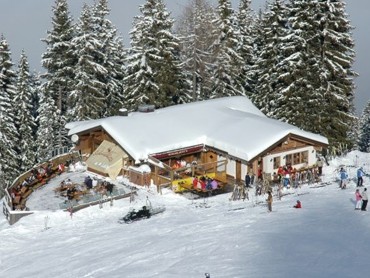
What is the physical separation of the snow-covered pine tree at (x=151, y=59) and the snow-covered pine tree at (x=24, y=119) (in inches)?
371

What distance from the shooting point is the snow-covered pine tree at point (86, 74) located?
5069 centimetres

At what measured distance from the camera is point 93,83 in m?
51.3

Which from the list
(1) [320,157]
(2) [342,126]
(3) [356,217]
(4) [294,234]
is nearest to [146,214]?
(4) [294,234]

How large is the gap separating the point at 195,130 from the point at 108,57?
63.8 ft

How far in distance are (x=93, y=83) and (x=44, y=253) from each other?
2704 cm

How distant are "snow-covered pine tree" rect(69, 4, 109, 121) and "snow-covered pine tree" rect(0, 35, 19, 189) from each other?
18.4 feet

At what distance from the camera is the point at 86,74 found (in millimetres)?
50969

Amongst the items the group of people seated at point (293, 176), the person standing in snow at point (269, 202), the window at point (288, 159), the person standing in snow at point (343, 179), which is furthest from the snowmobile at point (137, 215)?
the person standing in snow at point (343, 179)

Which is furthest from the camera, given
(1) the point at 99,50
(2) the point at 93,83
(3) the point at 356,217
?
(1) the point at 99,50

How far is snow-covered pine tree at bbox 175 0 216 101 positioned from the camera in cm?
5468

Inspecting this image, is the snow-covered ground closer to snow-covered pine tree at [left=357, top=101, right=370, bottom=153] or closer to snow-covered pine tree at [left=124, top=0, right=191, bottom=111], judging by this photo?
snow-covered pine tree at [left=124, top=0, right=191, bottom=111]

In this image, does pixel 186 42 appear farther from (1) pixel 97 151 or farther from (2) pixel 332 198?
(2) pixel 332 198

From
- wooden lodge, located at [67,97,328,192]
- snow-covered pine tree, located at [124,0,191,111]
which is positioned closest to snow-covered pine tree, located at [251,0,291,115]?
snow-covered pine tree, located at [124,0,191,111]

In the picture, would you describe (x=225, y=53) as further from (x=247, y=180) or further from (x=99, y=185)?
(x=99, y=185)
